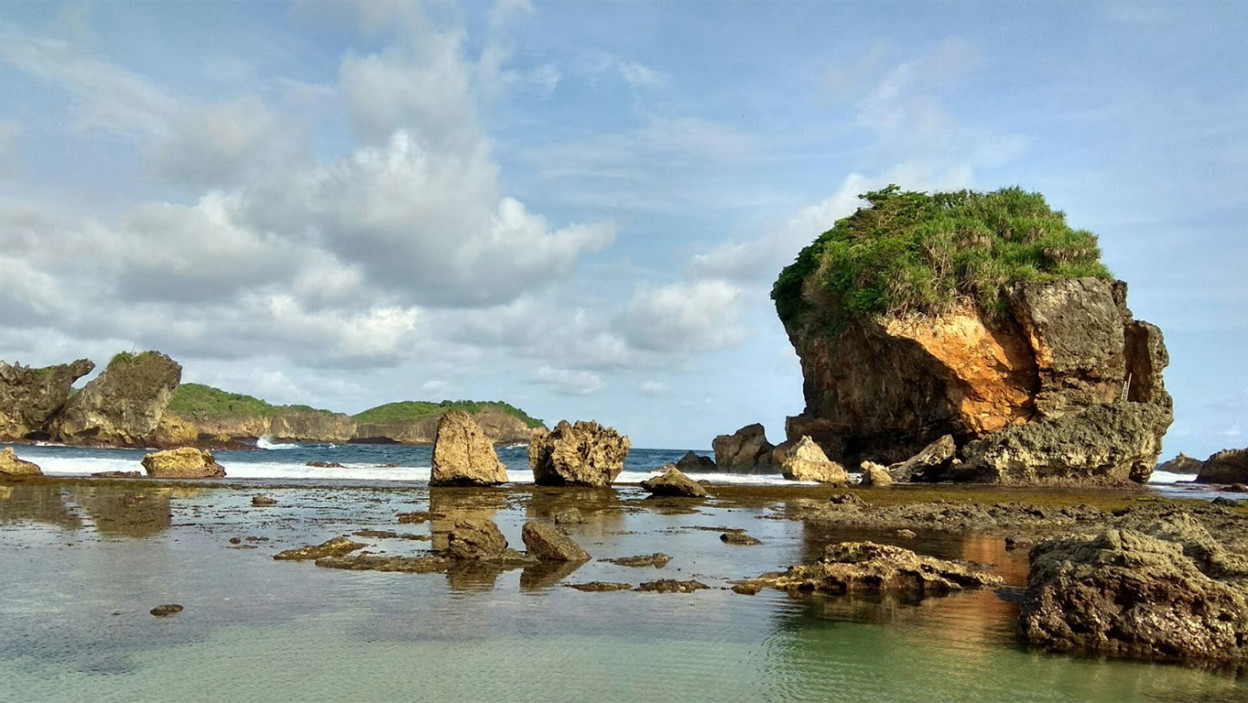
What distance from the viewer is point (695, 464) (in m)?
50.6

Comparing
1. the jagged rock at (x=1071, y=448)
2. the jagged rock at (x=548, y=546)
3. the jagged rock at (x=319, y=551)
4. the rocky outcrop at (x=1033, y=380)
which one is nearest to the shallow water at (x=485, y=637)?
the jagged rock at (x=319, y=551)

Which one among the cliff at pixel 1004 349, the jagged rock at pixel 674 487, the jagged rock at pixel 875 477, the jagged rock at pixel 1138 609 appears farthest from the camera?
the cliff at pixel 1004 349

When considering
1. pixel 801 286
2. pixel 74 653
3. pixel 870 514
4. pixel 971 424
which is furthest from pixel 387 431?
pixel 74 653

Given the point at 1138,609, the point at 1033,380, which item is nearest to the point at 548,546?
the point at 1138,609

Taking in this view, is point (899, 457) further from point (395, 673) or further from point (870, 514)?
point (395, 673)

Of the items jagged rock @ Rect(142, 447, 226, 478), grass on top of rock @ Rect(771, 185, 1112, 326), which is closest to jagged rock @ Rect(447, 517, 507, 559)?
jagged rock @ Rect(142, 447, 226, 478)

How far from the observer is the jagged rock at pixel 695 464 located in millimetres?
50219

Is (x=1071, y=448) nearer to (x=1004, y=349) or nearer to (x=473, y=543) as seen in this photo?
(x=1004, y=349)

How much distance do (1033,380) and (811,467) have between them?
1257 centimetres

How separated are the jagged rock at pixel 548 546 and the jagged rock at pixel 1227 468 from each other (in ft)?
160

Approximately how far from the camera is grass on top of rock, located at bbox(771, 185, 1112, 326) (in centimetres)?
3994

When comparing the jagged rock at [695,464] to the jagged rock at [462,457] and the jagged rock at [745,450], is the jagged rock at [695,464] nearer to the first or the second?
the jagged rock at [745,450]

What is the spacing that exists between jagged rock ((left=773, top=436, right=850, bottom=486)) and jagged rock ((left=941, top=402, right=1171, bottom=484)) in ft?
16.6

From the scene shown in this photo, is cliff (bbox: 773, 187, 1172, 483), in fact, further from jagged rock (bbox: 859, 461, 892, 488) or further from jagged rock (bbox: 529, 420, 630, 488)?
jagged rock (bbox: 529, 420, 630, 488)
